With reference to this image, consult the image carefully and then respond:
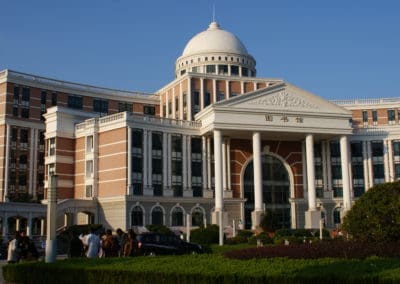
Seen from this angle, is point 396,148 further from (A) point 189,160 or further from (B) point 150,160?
(B) point 150,160

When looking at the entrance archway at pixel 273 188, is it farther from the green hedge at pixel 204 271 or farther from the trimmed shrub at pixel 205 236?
the green hedge at pixel 204 271

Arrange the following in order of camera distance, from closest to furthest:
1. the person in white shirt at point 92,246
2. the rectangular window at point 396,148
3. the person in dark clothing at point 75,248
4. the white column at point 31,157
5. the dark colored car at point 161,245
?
the person in white shirt at point 92,246
the person in dark clothing at point 75,248
the dark colored car at point 161,245
the rectangular window at point 396,148
the white column at point 31,157

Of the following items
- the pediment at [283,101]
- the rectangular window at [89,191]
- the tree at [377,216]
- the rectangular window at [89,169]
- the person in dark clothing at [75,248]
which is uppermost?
the pediment at [283,101]

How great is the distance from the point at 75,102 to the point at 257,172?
24.7 meters

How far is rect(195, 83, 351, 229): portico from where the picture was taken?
5491 cm

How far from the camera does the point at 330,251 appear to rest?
17875 millimetres

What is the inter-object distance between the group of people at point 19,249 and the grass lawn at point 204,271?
2.65m

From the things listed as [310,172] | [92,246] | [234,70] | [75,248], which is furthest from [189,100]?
[92,246]

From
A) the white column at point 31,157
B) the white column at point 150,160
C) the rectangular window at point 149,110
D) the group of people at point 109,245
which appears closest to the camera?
A: the group of people at point 109,245

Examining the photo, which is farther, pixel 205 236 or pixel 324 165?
pixel 324 165

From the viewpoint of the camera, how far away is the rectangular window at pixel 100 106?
6912 cm

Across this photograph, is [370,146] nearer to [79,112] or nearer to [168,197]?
[168,197]

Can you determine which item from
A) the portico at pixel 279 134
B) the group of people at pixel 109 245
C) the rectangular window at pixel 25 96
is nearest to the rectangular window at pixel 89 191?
the portico at pixel 279 134

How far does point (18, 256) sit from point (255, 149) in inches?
1408
